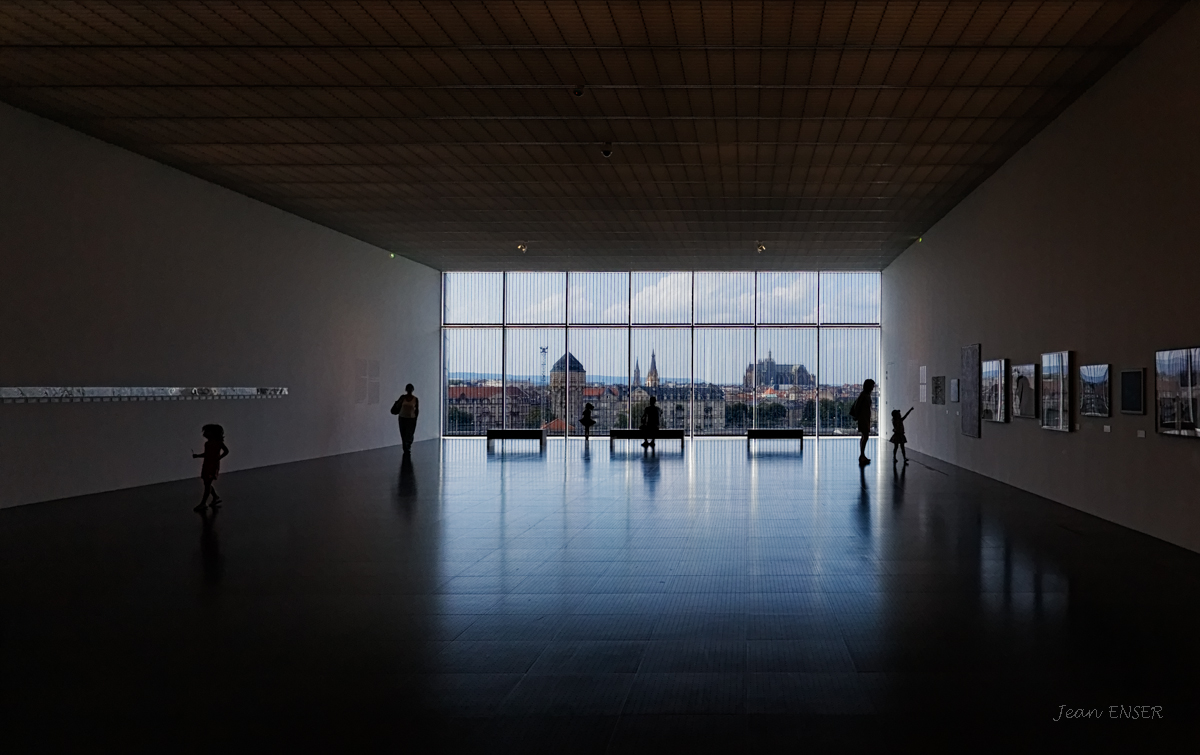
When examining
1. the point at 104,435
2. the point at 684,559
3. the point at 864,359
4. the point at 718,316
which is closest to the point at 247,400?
the point at 104,435

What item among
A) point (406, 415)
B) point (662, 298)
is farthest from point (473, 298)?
point (406, 415)

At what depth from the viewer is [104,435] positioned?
1252cm

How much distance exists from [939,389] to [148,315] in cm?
1540

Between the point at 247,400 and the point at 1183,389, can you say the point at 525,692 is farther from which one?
the point at 247,400

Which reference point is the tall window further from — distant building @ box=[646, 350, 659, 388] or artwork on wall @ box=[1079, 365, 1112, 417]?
artwork on wall @ box=[1079, 365, 1112, 417]

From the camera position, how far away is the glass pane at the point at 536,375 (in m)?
28.5

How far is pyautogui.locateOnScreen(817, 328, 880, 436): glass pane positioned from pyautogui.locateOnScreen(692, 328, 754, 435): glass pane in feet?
7.72

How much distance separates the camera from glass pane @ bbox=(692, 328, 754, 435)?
28.4 metres

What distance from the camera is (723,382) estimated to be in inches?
1128

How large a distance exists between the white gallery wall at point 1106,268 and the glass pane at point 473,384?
52.9 feet

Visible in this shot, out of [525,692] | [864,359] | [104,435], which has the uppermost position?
[864,359]

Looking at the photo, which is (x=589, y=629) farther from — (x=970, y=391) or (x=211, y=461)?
(x=970, y=391)

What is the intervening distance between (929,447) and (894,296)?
586 cm

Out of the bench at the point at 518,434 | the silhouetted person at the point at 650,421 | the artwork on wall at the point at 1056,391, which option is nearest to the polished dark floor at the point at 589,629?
the artwork on wall at the point at 1056,391
